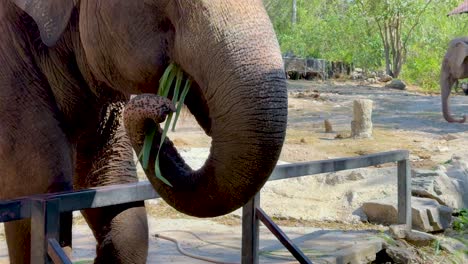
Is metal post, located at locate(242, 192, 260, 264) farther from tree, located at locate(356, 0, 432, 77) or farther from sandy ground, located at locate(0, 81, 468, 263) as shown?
tree, located at locate(356, 0, 432, 77)

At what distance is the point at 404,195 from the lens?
646 centimetres

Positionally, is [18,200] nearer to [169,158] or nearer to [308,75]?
[169,158]

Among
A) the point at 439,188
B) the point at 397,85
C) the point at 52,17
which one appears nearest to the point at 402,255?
the point at 439,188

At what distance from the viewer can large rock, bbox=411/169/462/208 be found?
756 centimetres

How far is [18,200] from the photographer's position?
2.50 metres

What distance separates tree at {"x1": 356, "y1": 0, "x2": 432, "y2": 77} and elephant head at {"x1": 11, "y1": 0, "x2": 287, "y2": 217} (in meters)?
33.9

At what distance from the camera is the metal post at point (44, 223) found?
250 cm

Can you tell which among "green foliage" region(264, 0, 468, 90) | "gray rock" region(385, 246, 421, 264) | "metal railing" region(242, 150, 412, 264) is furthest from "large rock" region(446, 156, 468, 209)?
"green foliage" region(264, 0, 468, 90)

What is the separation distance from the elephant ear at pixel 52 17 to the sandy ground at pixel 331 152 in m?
0.64

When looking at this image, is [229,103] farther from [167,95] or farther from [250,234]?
[250,234]

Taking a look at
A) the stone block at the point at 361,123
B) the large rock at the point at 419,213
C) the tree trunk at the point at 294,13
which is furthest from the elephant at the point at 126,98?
the tree trunk at the point at 294,13

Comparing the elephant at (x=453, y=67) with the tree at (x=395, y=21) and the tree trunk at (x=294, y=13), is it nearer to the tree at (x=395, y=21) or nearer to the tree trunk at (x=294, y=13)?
the tree at (x=395, y=21)

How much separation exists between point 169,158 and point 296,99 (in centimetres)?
1909

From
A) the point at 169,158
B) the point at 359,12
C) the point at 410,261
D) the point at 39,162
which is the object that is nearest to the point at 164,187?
the point at 169,158
